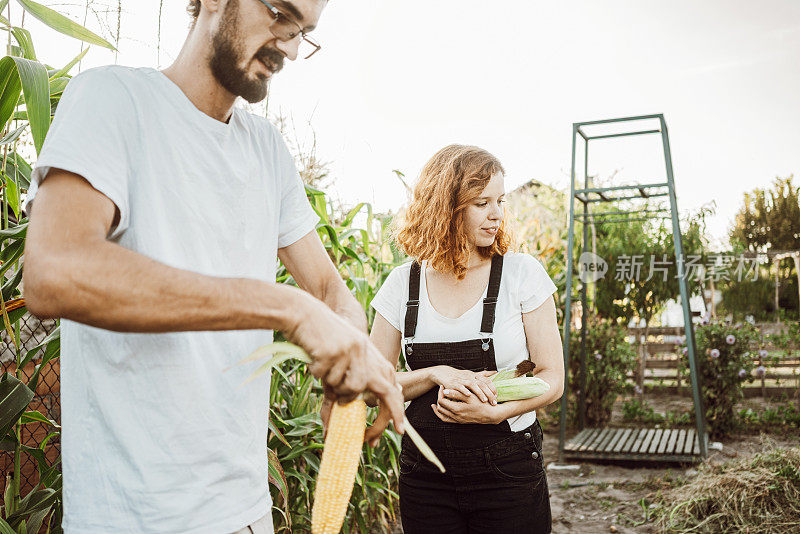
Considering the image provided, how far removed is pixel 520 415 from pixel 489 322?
0.31 metres

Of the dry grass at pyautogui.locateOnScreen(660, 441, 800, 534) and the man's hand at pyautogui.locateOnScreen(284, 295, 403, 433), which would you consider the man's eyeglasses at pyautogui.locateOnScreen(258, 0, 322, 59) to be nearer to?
the man's hand at pyautogui.locateOnScreen(284, 295, 403, 433)

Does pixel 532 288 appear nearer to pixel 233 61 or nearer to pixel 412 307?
pixel 412 307

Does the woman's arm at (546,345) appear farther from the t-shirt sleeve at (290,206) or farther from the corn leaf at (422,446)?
the corn leaf at (422,446)

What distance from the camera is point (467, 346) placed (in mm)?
2047

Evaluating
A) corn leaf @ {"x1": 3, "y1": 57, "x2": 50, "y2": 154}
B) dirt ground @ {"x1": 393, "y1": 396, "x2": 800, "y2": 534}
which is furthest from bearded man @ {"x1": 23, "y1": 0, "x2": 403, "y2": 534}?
dirt ground @ {"x1": 393, "y1": 396, "x2": 800, "y2": 534}

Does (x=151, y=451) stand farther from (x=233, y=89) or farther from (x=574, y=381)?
(x=574, y=381)

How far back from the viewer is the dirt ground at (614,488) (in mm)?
4328

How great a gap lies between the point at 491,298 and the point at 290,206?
99 centimetres

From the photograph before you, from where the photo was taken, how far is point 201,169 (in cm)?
104

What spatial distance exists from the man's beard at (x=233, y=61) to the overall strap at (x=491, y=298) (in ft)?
3.87

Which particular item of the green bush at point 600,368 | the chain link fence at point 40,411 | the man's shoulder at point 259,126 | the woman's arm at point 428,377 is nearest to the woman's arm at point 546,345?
the woman's arm at point 428,377

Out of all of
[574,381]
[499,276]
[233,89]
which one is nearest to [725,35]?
[574,381]

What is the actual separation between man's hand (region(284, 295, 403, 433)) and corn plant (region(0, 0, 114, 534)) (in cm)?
93

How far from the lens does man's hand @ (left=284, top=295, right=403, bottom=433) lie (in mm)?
825
